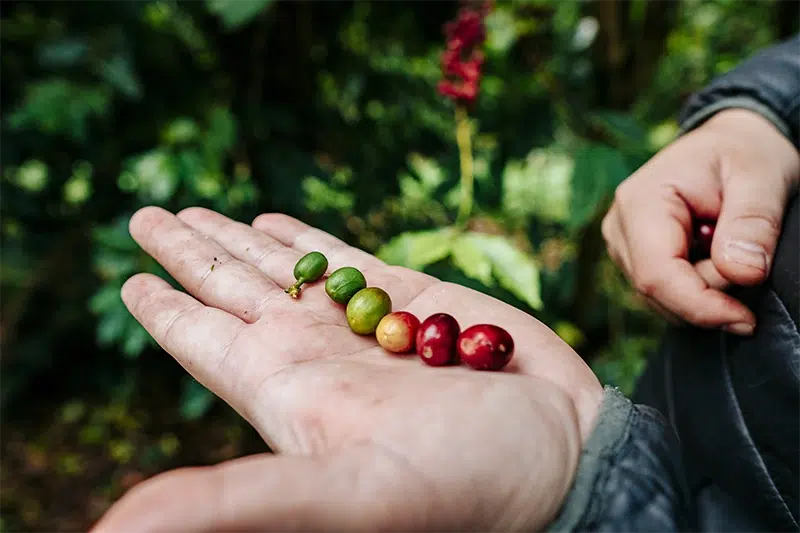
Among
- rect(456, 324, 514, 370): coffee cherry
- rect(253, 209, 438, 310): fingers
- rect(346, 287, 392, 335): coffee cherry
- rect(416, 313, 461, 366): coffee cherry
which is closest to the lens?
rect(456, 324, 514, 370): coffee cherry

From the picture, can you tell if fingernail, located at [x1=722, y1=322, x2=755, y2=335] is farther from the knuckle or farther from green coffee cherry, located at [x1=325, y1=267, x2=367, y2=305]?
green coffee cherry, located at [x1=325, y1=267, x2=367, y2=305]

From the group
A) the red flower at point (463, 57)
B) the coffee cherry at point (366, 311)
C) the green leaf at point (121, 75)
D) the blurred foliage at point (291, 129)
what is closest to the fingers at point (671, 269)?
the blurred foliage at point (291, 129)

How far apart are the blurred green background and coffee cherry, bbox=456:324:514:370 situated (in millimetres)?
350

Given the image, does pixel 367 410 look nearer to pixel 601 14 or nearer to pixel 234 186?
pixel 234 186

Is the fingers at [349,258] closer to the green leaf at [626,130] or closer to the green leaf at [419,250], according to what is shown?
the green leaf at [419,250]

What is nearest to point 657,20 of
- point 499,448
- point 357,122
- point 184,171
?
point 357,122

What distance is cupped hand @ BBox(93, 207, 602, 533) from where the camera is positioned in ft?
3.39

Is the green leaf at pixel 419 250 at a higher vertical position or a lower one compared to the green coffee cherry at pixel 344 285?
higher

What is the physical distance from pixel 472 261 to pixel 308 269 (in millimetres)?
543

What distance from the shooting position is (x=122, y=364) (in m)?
4.50

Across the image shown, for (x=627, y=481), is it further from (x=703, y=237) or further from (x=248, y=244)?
(x=248, y=244)

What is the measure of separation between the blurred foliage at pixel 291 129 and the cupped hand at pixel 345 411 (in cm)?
36

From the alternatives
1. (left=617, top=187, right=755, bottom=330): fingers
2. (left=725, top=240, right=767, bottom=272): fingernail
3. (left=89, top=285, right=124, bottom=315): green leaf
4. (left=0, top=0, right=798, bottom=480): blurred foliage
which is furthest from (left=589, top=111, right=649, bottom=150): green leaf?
(left=89, top=285, right=124, bottom=315): green leaf

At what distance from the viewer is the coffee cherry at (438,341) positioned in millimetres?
1741
